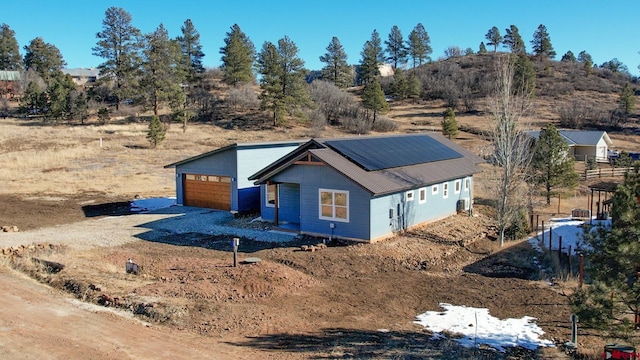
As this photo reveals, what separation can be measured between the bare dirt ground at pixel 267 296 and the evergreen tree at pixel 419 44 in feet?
274

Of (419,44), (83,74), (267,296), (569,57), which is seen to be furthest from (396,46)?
(267,296)

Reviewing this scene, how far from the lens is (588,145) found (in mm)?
51500

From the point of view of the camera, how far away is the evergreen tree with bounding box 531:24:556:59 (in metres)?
101

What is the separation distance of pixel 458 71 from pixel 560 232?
253 feet

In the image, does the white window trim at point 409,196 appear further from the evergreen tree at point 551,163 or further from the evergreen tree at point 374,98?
the evergreen tree at point 374,98

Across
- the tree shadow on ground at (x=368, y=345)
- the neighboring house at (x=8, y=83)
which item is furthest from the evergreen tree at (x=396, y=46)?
the tree shadow on ground at (x=368, y=345)

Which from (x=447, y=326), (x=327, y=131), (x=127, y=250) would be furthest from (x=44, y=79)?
(x=447, y=326)

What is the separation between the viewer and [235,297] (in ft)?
45.9

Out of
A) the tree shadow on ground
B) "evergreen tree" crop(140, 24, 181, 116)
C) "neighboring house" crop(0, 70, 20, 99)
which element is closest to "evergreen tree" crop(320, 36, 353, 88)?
"evergreen tree" crop(140, 24, 181, 116)

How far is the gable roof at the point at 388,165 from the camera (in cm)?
2057

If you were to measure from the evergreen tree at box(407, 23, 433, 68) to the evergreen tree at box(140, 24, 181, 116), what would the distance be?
55.5 metres

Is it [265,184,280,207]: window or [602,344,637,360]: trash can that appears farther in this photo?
[265,184,280,207]: window

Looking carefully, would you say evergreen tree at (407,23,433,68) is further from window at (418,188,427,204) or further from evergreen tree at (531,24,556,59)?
window at (418,188,427,204)

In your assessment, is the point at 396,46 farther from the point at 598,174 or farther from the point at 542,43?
the point at 598,174
